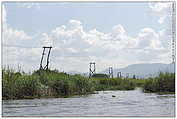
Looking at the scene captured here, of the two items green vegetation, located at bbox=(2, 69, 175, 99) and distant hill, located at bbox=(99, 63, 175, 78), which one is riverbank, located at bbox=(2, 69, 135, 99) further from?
distant hill, located at bbox=(99, 63, 175, 78)

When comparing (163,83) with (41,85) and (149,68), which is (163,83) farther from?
(149,68)

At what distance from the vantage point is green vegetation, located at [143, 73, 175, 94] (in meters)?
18.8

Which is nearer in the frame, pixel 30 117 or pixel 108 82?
pixel 30 117

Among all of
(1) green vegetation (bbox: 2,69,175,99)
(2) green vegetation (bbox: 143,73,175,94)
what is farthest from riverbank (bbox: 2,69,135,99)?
(2) green vegetation (bbox: 143,73,175,94)

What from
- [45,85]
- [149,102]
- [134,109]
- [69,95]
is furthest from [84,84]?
[134,109]

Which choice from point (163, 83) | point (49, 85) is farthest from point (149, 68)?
point (49, 85)

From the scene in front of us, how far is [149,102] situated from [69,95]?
17.9 ft

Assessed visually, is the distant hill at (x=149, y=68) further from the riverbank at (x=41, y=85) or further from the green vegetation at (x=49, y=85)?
the riverbank at (x=41, y=85)

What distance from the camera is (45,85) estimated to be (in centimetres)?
1875

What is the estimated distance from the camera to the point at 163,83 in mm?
19609

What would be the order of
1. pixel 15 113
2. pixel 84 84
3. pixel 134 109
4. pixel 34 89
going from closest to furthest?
1. pixel 15 113
2. pixel 134 109
3. pixel 34 89
4. pixel 84 84

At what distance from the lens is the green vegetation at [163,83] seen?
61.7 feet

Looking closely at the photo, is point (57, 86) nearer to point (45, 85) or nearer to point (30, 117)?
point (45, 85)

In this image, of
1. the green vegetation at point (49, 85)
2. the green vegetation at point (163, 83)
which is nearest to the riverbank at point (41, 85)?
the green vegetation at point (49, 85)
